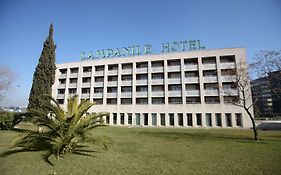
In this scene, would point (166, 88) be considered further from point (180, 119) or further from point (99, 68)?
point (99, 68)

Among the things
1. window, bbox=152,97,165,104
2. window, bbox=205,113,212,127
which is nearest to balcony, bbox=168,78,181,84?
window, bbox=152,97,165,104

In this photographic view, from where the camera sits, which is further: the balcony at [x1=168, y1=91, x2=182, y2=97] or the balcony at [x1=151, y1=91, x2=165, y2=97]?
the balcony at [x1=151, y1=91, x2=165, y2=97]

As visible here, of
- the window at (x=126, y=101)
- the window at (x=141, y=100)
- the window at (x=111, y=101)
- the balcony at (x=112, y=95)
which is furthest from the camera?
the window at (x=111, y=101)

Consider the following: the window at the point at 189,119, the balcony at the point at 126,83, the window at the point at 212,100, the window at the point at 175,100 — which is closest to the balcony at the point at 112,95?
the balcony at the point at 126,83

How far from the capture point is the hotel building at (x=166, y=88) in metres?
42.2

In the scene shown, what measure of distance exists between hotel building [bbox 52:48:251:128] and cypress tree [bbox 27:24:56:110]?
22256mm

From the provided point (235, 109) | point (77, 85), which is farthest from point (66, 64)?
point (235, 109)

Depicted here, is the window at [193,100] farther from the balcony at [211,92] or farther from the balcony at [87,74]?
the balcony at [87,74]

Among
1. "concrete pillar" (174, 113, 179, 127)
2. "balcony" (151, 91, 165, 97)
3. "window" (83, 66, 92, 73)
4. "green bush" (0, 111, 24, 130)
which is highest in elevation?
"window" (83, 66, 92, 73)

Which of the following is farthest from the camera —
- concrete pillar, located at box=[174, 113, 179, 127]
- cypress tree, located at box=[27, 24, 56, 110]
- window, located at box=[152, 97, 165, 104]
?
window, located at box=[152, 97, 165, 104]

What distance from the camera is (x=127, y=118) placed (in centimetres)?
4809

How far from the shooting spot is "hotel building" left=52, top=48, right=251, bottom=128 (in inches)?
1662

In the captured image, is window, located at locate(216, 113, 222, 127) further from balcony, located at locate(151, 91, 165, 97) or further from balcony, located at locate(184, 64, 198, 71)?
balcony, located at locate(151, 91, 165, 97)

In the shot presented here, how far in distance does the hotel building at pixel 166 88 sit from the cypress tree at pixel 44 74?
22256 millimetres
